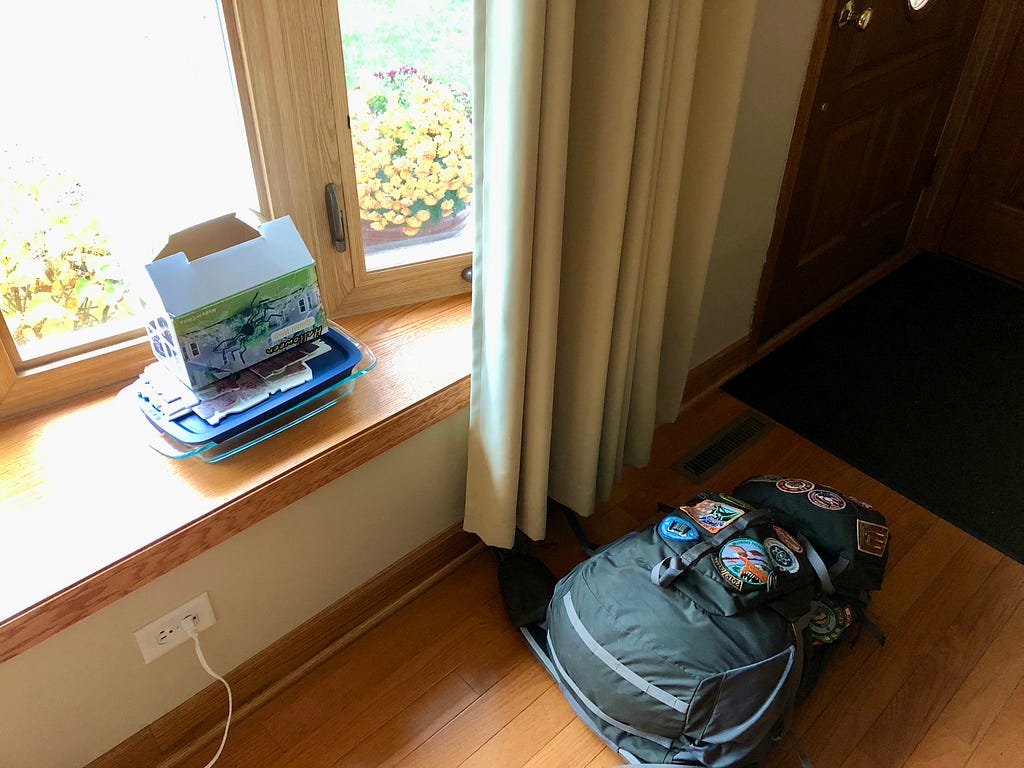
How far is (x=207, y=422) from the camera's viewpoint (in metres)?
1.14

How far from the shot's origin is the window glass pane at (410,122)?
4.01 ft

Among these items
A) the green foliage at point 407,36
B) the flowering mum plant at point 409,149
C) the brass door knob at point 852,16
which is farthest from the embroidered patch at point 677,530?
the brass door knob at point 852,16

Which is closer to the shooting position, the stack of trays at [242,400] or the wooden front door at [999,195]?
the stack of trays at [242,400]

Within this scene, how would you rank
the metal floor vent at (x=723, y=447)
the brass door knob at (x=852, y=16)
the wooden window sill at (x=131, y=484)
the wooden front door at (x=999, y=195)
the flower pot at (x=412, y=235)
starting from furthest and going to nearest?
the wooden front door at (x=999, y=195) → the metal floor vent at (x=723, y=447) → the brass door knob at (x=852, y=16) → the flower pot at (x=412, y=235) → the wooden window sill at (x=131, y=484)

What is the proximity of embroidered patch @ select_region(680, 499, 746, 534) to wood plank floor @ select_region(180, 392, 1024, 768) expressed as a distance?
1.05ft

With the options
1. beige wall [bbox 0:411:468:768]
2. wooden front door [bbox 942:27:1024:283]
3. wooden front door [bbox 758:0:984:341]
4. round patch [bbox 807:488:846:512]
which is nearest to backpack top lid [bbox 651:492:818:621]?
round patch [bbox 807:488:846:512]

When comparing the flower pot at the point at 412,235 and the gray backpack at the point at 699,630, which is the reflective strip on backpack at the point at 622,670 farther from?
the flower pot at the point at 412,235

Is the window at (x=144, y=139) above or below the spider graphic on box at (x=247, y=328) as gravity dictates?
above

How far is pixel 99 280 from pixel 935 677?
158 centimetres

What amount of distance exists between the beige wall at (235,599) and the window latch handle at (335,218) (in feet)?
1.19

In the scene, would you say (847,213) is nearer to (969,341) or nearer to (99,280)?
(969,341)

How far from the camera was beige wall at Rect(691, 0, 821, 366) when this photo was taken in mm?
1591

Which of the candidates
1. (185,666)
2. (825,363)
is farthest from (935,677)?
(185,666)

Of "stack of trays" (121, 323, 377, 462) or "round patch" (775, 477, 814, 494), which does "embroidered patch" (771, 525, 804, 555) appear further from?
"stack of trays" (121, 323, 377, 462)
